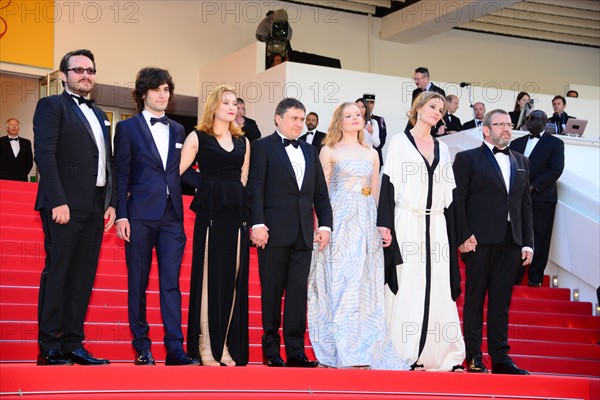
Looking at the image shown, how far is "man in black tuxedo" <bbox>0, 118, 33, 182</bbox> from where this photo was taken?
42.0 ft

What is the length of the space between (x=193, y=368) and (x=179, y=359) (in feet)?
1.15

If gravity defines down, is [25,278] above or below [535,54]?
below

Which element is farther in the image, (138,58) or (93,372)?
(138,58)

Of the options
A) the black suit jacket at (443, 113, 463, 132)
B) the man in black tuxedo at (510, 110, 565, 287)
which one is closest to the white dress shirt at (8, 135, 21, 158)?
the black suit jacket at (443, 113, 463, 132)

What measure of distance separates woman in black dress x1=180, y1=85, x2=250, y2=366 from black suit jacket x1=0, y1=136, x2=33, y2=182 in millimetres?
8047

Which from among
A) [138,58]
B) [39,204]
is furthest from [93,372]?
[138,58]

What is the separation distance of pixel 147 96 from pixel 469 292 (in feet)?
8.08

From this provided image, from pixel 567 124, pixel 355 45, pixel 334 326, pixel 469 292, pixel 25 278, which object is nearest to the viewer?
pixel 334 326

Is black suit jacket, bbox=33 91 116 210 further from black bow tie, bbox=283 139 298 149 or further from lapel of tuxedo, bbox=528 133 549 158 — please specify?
lapel of tuxedo, bbox=528 133 549 158

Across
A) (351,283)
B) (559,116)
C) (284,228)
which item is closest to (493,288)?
(351,283)

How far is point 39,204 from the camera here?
4934mm

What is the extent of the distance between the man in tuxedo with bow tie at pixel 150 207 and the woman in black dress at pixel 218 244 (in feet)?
0.42

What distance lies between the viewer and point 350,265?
5.84 metres

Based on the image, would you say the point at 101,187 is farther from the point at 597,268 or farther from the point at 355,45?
the point at 355,45
